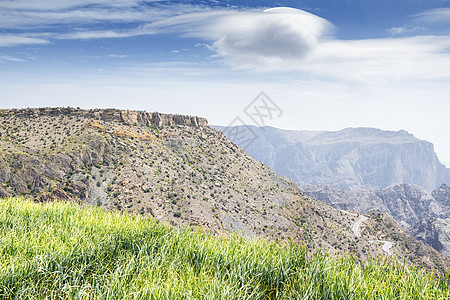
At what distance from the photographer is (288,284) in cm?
654

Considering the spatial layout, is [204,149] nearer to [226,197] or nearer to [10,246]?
[226,197]

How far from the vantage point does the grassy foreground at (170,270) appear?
18.7ft

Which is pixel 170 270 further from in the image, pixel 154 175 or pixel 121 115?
pixel 121 115

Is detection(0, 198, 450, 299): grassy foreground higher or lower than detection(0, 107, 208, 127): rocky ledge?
lower

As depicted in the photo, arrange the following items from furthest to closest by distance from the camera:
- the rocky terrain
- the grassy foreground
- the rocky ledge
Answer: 1. the rocky ledge
2. the rocky terrain
3. the grassy foreground

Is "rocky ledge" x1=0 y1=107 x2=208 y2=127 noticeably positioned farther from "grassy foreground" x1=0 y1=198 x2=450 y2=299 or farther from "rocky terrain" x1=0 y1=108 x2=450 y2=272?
"grassy foreground" x1=0 y1=198 x2=450 y2=299

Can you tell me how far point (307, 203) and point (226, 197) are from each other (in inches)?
1329

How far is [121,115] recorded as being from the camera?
8550cm

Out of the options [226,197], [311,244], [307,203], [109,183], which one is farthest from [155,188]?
[307,203]

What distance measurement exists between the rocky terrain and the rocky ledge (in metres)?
0.33

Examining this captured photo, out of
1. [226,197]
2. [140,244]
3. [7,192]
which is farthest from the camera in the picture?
[226,197]

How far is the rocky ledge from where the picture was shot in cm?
7453

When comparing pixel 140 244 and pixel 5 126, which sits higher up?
pixel 5 126

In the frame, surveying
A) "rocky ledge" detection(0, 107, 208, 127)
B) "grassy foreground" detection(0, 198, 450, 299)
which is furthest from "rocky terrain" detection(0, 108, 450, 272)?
"grassy foreground" detection(0, 198, 450, 299)
